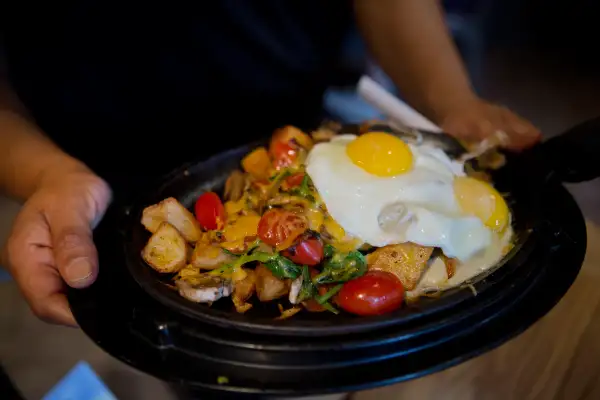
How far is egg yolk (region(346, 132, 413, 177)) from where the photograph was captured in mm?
1354

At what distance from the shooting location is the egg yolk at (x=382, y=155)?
135cm

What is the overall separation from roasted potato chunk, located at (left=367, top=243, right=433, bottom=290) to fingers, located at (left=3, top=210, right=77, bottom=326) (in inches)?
25.7

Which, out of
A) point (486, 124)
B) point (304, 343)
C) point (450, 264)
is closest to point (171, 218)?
point (304, 343)

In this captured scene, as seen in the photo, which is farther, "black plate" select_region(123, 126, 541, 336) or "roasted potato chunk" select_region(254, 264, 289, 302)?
"roasted potato chunk" select_region(254, 264, 289, 302)

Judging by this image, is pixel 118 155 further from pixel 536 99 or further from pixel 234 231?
pixel 536 99

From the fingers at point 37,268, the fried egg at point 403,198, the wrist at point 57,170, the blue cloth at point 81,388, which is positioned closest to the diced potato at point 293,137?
the fried egg at point 403,198

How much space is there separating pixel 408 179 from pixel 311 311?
382 mm

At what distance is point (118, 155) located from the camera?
2.03 meters

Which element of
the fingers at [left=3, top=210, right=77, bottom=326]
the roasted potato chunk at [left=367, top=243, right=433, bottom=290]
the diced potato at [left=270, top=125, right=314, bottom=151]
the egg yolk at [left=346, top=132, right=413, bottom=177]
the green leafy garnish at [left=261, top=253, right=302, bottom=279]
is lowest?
the fingers at [left=3, top=210, right=77, bottom=326]

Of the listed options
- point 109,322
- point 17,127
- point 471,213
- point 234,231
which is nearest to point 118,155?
point 17,127

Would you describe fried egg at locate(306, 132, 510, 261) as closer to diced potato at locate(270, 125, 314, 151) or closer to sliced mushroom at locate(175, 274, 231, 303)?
diced potato at locate(270, 125, 314, 151)

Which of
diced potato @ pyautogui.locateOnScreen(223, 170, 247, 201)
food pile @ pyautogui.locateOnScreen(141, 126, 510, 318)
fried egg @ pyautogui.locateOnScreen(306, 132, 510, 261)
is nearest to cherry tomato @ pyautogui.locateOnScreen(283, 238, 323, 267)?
food pile @ pyautogui.locateOnScreen(141, 126, 510, 318)

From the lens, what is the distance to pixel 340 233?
4.22 ft

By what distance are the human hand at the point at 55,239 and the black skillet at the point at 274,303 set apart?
9cm
